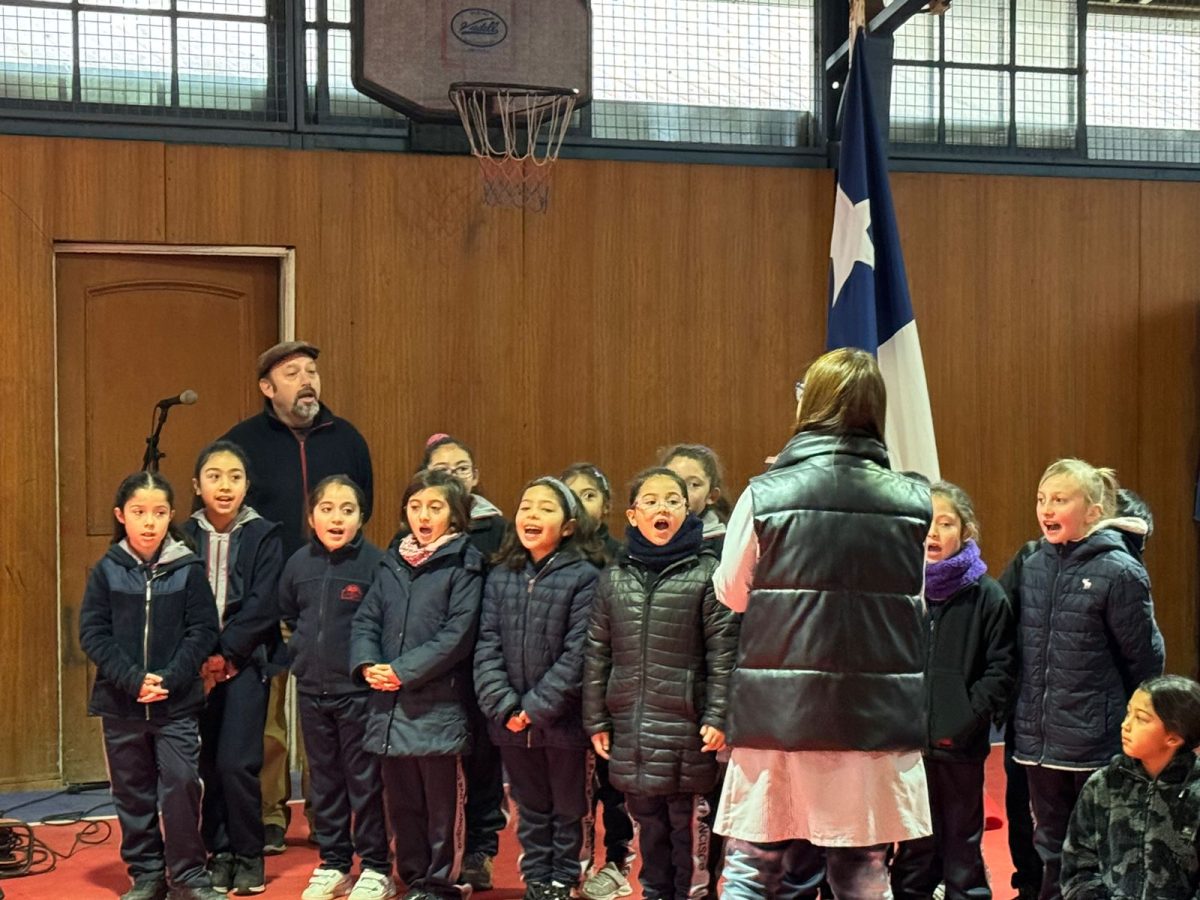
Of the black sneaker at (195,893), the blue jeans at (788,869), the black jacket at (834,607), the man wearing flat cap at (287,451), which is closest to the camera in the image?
the black jacket at (834,607)

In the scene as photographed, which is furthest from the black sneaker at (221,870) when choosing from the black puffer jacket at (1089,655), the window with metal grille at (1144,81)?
the window with metal grille at (1144,81)

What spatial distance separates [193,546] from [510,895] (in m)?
1.47

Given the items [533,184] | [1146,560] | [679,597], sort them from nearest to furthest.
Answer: [679,597]
[533,184]
[1146,560]

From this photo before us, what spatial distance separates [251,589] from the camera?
4941 mm

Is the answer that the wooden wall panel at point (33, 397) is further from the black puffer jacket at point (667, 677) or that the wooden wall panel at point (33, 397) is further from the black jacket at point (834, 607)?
the black jacket at point (834, 607)

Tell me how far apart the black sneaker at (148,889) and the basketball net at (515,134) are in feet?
10.1

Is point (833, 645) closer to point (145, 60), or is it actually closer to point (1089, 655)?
point (1089, 655)

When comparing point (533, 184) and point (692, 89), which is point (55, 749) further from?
point (692, 89)

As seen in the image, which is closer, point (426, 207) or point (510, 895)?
point (510, 895)

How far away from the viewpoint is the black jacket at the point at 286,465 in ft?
18.3

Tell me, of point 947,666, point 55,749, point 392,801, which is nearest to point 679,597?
point 947,666

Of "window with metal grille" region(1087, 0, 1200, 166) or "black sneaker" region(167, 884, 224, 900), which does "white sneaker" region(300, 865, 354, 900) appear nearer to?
"black sneaker" region(167, 884, 224, 900)

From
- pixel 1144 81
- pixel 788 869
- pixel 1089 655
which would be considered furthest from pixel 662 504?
pixel 1144 81

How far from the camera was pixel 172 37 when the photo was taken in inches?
254
